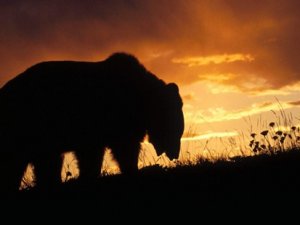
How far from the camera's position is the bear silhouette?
25.6ft

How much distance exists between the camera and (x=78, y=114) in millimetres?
8109

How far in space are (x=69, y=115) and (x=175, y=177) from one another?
242cm

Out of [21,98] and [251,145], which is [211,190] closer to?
[251,145]

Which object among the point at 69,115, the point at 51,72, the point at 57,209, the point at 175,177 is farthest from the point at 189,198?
the point at 51,72

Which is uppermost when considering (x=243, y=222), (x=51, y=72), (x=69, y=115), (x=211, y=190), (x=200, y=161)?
(x=51, y=72)

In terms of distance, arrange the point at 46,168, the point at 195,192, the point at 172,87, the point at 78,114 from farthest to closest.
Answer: the point at 172,87 → the point at 46,168 → the point at 78,114 → the point at 195,192

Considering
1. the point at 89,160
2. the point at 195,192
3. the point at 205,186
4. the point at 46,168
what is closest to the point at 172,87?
the point at 89,160

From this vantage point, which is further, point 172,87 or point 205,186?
point 172,87

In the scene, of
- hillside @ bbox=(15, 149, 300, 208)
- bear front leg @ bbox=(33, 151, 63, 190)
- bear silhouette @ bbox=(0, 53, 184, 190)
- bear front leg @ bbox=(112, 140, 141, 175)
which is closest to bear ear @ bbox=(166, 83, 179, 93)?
bear silhouette @ bbox=(0, 53, 184, 190)

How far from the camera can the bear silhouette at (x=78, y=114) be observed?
7793 millimetres

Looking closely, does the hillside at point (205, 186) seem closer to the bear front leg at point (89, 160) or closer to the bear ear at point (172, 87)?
the bear front leg at point (89, 160)

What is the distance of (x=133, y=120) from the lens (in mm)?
9109

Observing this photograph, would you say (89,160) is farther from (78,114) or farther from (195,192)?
(195,192)

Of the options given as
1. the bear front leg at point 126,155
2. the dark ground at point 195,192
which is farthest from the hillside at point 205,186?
the bear front leg at point 126,155
